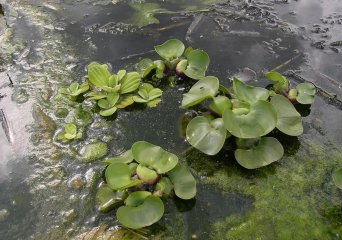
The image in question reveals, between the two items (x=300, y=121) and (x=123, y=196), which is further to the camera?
(x=300, y=121)

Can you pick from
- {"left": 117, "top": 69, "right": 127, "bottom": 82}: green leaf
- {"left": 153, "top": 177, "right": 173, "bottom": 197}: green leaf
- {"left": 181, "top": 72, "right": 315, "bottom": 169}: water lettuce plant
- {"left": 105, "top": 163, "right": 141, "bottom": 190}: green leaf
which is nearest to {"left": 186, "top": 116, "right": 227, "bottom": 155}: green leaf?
{"left": 181, "top": 72, "right": 315, "bottom": 169}: water lettuce plant

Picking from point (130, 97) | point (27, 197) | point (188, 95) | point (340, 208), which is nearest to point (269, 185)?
point (340, 208)

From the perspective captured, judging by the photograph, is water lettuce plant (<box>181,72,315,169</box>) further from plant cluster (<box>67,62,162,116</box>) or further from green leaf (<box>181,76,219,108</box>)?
plant cluster (<box>67,62,162,116</box>)

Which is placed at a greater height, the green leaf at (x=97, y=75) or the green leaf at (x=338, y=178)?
the green leaf at (x=97, y=75)

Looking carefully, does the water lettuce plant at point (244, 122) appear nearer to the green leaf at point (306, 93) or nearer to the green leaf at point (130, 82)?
the green leaf at point (306, 93)

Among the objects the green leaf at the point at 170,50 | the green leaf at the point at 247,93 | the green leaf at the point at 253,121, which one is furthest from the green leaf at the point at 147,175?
the green leaf at the point at 170,50

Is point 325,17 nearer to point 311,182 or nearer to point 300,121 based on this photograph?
point 300,121

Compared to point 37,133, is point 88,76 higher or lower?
higher
